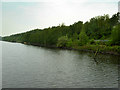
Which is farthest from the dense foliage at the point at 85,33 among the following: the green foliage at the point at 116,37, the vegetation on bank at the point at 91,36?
the green foliage at the point at 116,37

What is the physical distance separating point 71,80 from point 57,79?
5.92ft

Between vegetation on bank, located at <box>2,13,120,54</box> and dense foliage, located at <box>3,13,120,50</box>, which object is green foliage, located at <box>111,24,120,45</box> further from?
dense foliage, located at <box>3,13,120,50</box>

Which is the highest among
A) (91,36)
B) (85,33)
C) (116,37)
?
(85,33)

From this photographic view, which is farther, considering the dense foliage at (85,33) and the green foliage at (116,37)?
the dense foliage at (85,33)

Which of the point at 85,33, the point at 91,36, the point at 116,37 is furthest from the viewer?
the point at 91,36

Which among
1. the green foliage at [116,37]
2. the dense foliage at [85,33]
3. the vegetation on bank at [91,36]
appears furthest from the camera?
the dense foliage at [85,33]

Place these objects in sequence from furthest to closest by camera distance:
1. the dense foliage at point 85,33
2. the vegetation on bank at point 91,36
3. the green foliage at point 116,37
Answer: the dense foliage at point 85,33 < the vegetation on bank at point 91,36 < the green foliage at point 116,37

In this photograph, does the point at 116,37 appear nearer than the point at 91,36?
Yes

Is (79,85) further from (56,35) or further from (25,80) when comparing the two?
(56,35)

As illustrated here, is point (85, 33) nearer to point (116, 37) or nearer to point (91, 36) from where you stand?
point (91, 36)

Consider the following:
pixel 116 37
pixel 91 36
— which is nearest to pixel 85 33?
pixel 91 36

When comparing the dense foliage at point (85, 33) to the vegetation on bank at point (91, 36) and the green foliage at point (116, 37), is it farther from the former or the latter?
the green foliage at point (116, 37)

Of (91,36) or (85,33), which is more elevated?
(85,33)

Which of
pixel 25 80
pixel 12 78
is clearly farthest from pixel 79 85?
pixel 12 78
